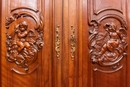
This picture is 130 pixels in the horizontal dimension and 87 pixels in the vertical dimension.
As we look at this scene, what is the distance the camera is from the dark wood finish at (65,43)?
1.01 metres

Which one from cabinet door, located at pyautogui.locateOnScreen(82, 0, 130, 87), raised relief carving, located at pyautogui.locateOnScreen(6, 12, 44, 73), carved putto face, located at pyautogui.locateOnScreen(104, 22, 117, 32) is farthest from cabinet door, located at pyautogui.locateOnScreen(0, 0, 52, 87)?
carved putto face, located at pyautogui.locateOnScreen(104, 22, 117, 32)

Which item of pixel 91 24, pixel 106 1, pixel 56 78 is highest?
pixel 106 1

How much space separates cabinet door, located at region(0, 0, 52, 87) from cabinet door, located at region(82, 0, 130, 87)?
0.19 m

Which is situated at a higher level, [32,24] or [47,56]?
[32,24]

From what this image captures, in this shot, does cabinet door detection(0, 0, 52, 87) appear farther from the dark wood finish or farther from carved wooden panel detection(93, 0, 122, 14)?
carved wooden panel detection(93, 0, 122, 14)

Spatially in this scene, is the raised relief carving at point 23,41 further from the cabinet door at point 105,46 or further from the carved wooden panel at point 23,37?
the cabinet door at point 105,46

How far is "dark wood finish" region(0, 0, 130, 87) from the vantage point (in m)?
1.01

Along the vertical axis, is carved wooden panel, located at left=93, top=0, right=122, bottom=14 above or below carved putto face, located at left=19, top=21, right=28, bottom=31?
above

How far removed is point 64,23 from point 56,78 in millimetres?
284

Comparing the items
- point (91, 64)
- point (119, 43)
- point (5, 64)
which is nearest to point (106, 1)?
point (119, 43)

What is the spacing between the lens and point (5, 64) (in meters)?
1.02

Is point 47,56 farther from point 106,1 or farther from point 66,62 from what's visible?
point 106,1

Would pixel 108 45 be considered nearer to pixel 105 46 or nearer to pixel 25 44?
pixel 105 46

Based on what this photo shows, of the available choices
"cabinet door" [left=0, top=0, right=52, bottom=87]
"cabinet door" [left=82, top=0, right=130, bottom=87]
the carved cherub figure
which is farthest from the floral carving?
the carved cherub figure
